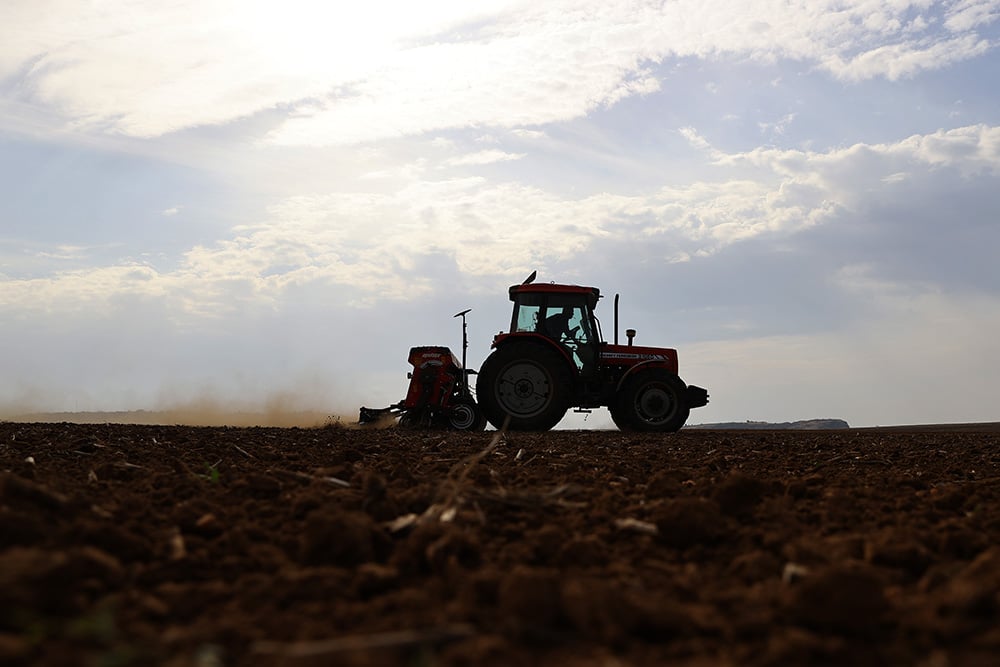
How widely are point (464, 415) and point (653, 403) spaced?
3456 mm

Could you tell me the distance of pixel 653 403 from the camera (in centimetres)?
1421

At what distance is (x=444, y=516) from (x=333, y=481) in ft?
3.81

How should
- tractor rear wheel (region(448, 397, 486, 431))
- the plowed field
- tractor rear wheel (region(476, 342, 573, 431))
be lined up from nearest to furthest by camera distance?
the plowed field → tractor rear wheel (region(476, 342, 573, 431)) → tractor rear wheel (region(448, 397, 486, 431))

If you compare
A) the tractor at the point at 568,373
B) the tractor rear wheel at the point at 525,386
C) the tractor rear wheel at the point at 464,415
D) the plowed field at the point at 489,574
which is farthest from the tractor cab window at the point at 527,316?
the plowed field at the point at 489,574

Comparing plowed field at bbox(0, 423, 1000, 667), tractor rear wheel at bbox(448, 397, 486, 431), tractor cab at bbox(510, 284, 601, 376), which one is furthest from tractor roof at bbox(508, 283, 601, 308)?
plowed field at bbox(0, 423, 1000, 667)

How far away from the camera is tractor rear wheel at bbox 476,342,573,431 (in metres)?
13.5

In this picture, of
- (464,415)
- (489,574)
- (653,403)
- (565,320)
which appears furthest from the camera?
(464,415)

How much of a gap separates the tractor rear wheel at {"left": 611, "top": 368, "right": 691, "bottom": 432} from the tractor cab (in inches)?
29.4

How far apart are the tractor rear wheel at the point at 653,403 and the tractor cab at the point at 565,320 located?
75 cm

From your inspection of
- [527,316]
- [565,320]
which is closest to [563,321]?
[565,320]

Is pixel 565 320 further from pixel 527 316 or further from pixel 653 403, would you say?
pixel 653 403

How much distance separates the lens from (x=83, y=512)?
11.1 ft

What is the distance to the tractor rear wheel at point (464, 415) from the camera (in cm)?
1576

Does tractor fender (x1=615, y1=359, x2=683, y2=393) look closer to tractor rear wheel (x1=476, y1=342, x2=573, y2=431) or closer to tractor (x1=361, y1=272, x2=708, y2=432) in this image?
tractor (x1=361, y1=272, x2=708, y2=432)
